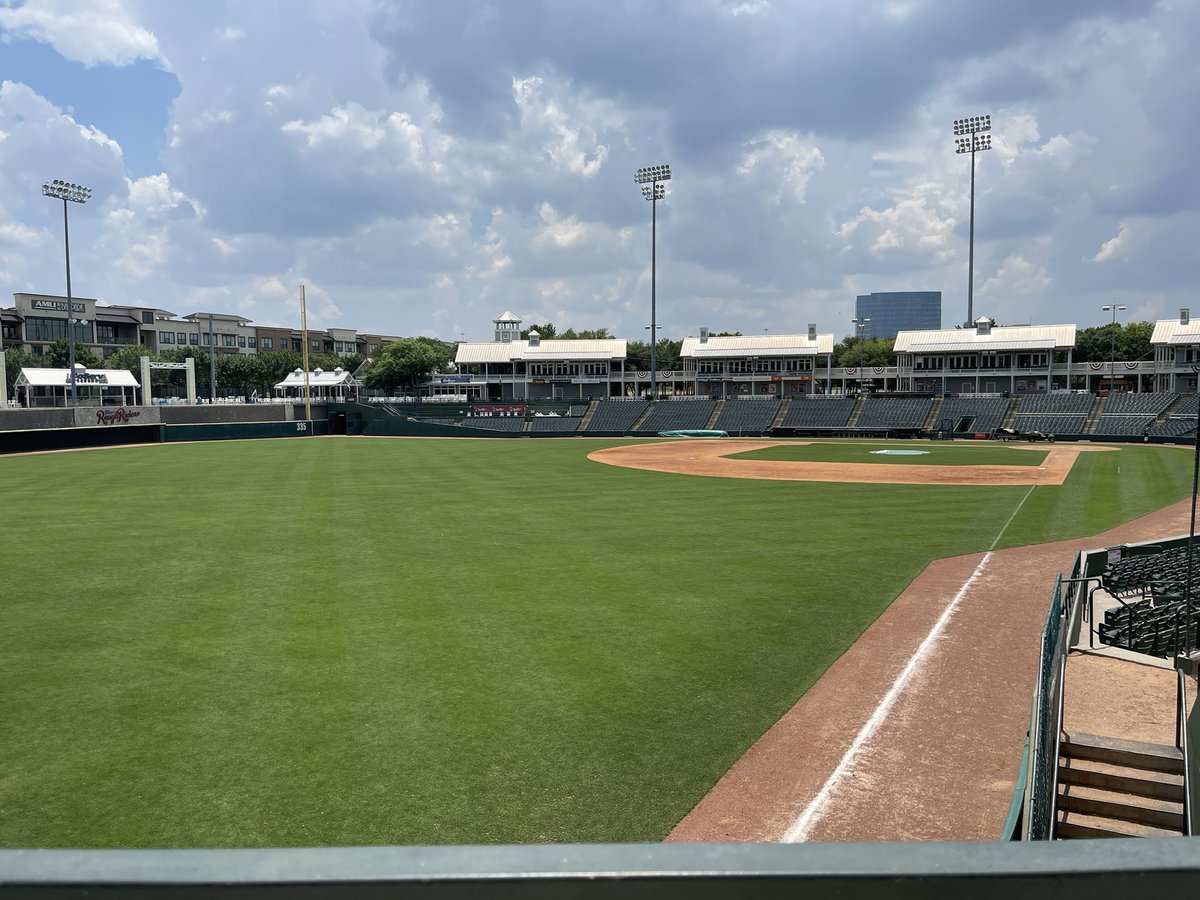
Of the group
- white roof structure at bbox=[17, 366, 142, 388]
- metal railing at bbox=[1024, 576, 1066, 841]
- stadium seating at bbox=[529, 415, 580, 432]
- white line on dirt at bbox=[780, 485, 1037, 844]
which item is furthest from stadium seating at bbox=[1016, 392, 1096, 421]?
white roof structure at bbox=[17, 366, 142, 388]

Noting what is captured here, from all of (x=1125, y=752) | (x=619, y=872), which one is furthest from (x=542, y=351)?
(x=619, y=872)

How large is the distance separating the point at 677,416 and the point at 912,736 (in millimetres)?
73606

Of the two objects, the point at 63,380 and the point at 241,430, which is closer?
the point at 241,430

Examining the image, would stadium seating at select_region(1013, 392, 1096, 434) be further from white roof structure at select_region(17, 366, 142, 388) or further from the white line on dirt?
white roof structure at select_region(17, 366, 142, 388)

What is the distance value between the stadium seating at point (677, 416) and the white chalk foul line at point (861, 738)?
6560 centimetres

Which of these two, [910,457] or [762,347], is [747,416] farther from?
[910,457]

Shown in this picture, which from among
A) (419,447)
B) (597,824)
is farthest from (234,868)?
(419,447)

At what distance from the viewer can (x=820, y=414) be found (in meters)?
79.4

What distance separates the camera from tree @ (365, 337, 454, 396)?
392ft

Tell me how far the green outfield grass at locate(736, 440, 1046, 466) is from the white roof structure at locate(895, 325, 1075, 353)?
26.4 m

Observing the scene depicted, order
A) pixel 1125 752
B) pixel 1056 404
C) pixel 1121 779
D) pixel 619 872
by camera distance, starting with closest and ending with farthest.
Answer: pixel 619 872 → pixel 1121 779 → pixel 1125 752 → pixel 1056 404

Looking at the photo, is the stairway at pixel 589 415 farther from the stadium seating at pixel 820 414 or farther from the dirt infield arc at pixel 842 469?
the dirt infield arc at pixel 842 469

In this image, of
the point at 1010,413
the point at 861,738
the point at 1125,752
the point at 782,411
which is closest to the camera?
the point at 1125,752

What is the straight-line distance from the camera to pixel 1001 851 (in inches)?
70.2
